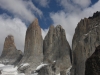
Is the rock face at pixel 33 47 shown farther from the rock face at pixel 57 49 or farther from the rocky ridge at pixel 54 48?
the rock face at pixel 57 49

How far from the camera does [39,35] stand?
6450 centimetres

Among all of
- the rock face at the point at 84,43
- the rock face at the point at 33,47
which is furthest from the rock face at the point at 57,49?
the rock face at the point at 84,43

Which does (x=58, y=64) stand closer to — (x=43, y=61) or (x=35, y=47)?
(x=43, y=61)

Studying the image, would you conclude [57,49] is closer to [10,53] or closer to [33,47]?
[33,47]

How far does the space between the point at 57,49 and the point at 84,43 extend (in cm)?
1318

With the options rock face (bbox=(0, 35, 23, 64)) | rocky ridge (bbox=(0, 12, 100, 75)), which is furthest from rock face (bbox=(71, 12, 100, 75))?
rock face (bbox=(0, 35, 23, 64))

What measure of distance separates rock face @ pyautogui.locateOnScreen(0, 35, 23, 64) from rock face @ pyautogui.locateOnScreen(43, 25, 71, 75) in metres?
10.8

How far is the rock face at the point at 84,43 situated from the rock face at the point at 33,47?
31.1ft

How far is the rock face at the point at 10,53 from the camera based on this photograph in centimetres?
6950

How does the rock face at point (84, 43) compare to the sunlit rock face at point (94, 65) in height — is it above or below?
above

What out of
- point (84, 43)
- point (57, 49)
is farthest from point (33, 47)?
point (84, 43)

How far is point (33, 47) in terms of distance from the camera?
203ft

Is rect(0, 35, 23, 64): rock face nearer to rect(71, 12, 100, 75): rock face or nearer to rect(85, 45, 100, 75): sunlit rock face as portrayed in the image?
rect(71, 12, 100, 75): rock face

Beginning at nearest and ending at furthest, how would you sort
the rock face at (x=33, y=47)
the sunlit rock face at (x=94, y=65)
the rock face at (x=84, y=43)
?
the sunlit rock face at (x=94, y=65)
the rock face at (x=84, y=43)
the rock face at (x=33, y=47)
